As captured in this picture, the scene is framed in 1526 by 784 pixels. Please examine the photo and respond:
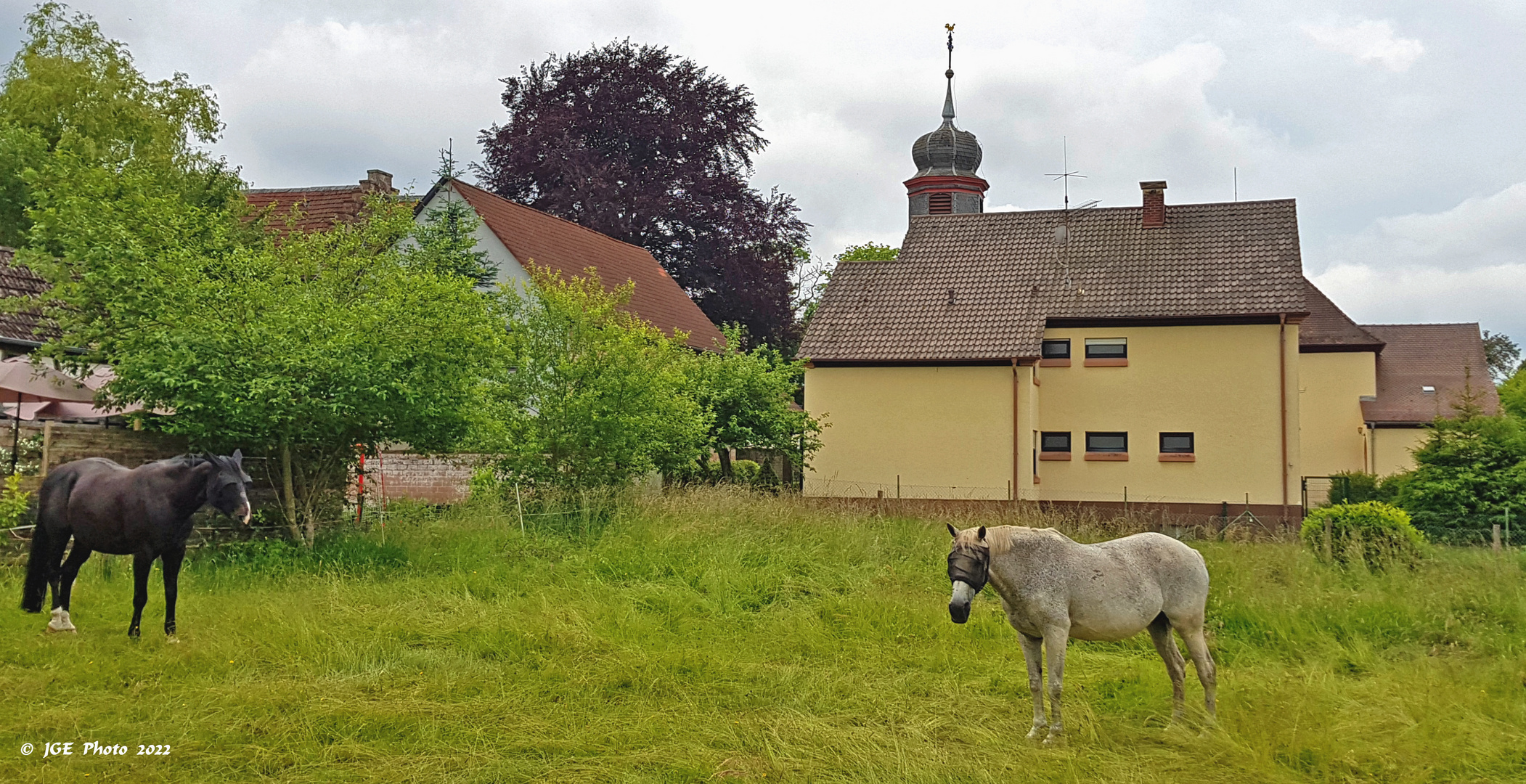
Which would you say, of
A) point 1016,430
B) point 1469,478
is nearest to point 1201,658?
point 1469,478

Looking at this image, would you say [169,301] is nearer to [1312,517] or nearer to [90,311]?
[90,311]

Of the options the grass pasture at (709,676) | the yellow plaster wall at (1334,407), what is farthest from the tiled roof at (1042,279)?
the grass pasture at (709,676)

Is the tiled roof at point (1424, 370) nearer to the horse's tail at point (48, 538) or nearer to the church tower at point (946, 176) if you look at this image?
the church tower at point (946, 176)

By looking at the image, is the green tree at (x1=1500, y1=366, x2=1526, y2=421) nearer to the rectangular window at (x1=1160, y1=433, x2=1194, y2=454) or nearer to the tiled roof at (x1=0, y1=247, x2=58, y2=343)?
the rectangular window at (x1=1160, y1=433, x2=1194, y2=454)

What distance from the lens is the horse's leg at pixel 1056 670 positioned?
6773 mm

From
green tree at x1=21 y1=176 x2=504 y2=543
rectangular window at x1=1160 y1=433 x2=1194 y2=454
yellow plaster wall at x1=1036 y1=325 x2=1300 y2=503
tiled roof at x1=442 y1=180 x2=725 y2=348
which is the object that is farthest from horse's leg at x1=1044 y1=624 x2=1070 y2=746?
tiled roof at x1=442 y1=180 x2=725 y2=348

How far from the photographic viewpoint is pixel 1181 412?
24594mm

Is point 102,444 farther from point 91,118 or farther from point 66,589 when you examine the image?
point 91,118

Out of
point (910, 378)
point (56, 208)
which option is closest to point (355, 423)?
point (56, 208)

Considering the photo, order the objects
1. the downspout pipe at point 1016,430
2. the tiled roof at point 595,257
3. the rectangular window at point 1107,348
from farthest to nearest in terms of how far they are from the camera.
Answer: the tiled roof at point 595,257 → the rectangular window at point 1107,348 → the downspout pipe at point 1016,430

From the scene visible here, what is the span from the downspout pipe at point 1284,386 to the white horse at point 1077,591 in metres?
18.5

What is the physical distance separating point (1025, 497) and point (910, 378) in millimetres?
3553

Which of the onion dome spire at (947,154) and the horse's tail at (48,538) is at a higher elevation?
the onion dome spire at (947,154)

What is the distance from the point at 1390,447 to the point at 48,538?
34400 mm
